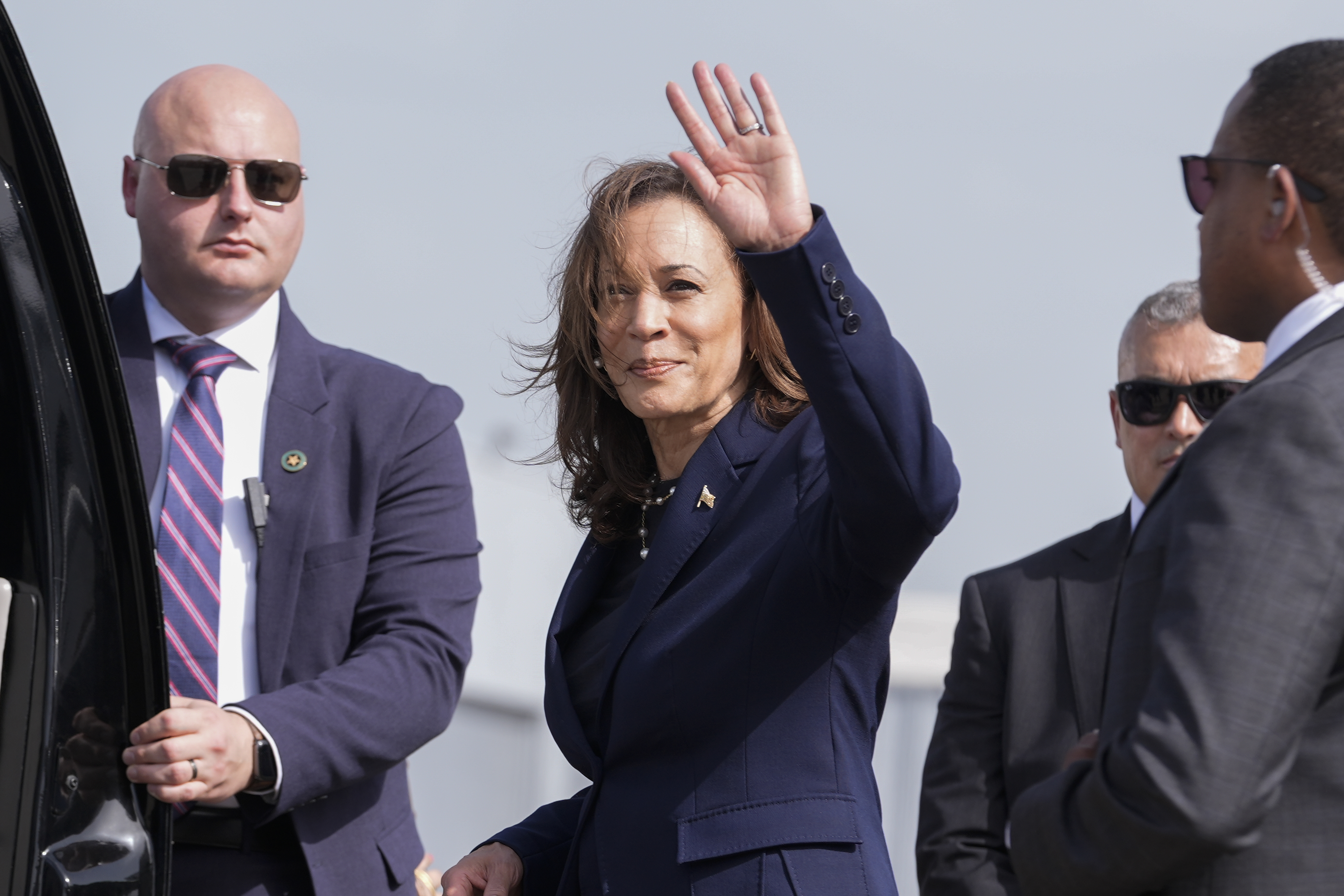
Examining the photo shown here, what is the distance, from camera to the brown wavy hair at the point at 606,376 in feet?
9.22

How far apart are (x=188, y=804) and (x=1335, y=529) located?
221 cm

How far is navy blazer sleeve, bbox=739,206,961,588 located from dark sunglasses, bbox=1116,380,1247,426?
144 centimetres

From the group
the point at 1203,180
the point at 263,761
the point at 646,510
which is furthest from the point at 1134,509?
the point at 263,761

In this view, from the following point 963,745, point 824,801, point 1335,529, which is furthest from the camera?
point 963,745

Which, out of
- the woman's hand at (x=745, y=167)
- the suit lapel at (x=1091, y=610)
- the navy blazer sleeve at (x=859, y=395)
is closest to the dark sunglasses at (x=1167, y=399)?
the suit lapel at (x=1091, y=610)

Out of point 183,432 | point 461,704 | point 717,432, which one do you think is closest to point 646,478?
point 717,432

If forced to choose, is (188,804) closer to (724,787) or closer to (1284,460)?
(724,787)

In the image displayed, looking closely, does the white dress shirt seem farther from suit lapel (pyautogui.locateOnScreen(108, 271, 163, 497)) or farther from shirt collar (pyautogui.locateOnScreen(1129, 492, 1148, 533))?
shirt collar (pyautogui.locateOnScreen(1129, 492, 1148, 533))

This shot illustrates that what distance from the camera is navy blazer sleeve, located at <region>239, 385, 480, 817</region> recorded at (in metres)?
3.02

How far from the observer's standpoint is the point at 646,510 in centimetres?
296

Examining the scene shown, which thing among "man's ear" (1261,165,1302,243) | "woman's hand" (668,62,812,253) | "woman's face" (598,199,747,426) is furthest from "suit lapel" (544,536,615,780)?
"man's ear" (1261,165,1302,243)

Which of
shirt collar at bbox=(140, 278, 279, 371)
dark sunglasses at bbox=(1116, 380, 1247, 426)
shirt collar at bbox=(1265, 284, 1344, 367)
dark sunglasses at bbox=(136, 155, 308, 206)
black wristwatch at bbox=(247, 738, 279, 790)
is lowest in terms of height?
black wristwatch at bbox=(247, 738, 279, 790)

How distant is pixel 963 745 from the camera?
2955 mm

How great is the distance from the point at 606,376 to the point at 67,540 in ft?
4.18
